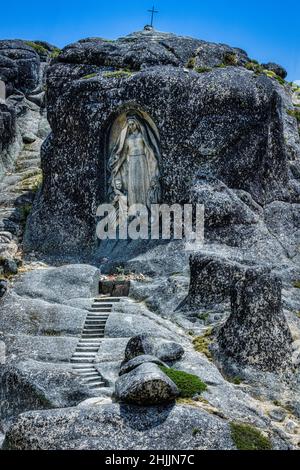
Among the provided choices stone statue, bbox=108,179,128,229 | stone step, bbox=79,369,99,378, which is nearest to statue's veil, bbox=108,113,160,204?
stone statue, bbox=108,179,128,229

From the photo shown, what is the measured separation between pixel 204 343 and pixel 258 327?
1533 millimetres

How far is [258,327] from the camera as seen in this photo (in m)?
16.5

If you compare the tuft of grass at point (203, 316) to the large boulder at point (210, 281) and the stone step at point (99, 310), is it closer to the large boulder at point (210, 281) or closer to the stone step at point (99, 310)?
the large boulder at point (210, 281)

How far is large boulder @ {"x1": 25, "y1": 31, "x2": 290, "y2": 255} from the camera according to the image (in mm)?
23719

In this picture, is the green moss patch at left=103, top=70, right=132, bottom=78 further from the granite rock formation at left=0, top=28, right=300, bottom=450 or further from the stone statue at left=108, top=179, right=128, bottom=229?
the stone statue at left=108, top=179, right=128, bottom=229

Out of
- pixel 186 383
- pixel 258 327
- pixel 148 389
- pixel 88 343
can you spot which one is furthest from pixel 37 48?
pixel 148 389

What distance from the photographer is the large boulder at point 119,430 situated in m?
11.6
